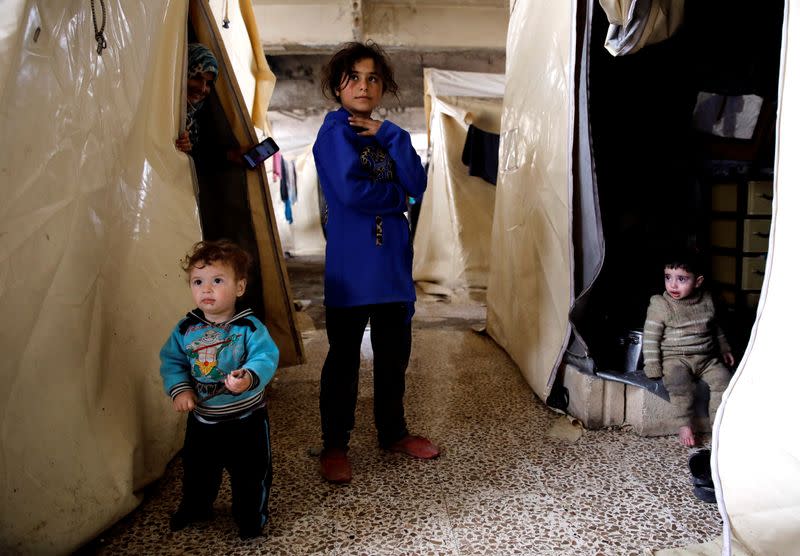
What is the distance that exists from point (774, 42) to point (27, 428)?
2.63 meters

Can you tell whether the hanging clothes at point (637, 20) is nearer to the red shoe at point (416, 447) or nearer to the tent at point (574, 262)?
the tent at point (574, 262)

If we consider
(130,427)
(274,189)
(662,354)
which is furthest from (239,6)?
(274,189)

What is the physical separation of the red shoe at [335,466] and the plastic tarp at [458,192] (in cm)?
277

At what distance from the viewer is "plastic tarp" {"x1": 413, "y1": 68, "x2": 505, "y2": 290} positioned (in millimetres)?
4020

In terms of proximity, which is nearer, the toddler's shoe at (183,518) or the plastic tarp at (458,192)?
the toddler's shoe at (183,518)

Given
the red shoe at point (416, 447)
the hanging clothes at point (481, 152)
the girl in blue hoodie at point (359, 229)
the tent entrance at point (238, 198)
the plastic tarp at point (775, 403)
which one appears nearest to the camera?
the plastic tarp at point (775, 403)

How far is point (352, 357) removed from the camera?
4.75 ft

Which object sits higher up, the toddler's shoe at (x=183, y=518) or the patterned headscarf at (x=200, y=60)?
the patterned headscarf at (x=200, y=60)

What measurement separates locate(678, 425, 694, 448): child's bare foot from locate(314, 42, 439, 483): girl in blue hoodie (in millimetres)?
890

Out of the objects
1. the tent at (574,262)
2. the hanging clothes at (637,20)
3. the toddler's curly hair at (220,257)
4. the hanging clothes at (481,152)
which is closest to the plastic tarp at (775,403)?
the tent at (574,262)

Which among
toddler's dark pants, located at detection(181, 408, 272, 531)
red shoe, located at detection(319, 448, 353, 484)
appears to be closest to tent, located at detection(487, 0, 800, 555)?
red shoe, located at detection(319, 448, 353, 484)

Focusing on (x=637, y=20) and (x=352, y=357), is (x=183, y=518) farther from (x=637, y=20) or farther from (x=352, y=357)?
(x=637, y=20)

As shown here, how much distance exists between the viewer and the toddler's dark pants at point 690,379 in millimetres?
1572

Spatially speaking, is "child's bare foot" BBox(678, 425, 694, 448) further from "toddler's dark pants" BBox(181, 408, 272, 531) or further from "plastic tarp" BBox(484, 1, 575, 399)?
"toddler's dark pants" BBox(181, 408, 272, 531)
